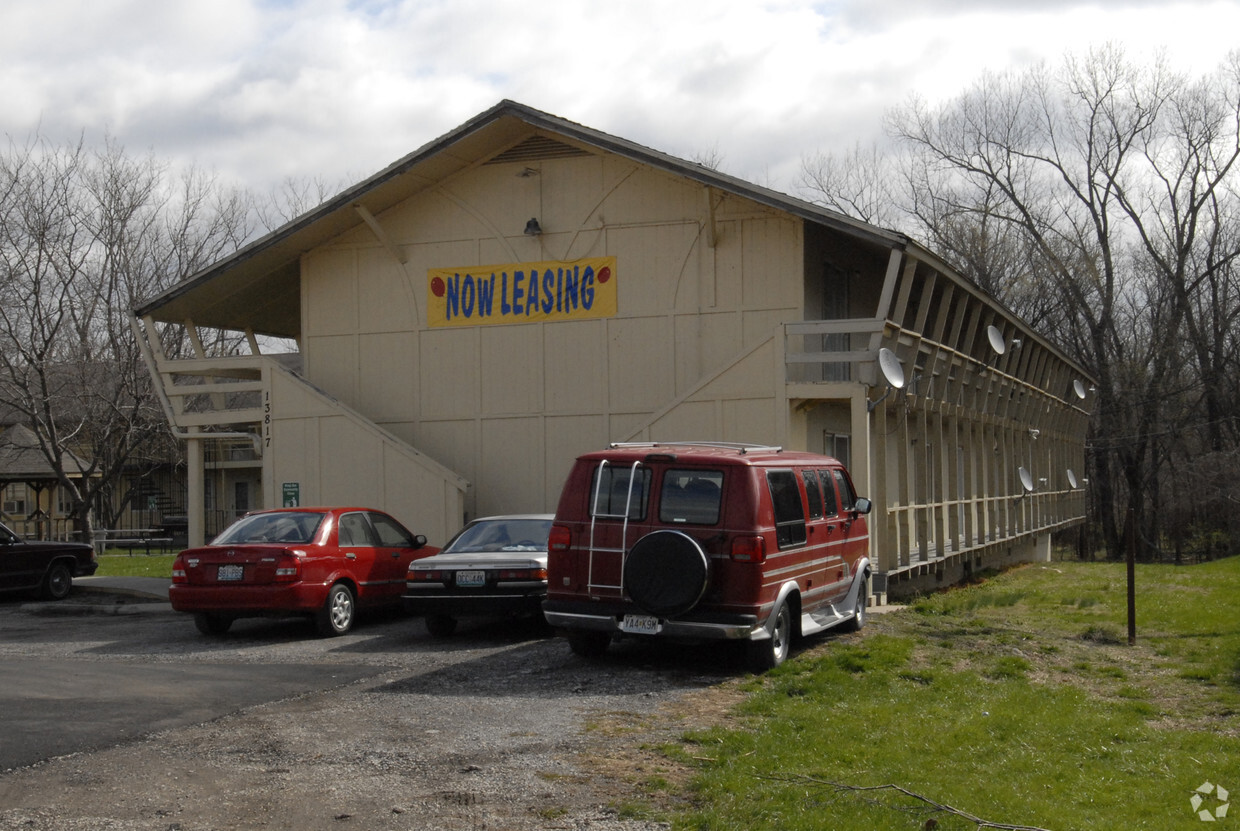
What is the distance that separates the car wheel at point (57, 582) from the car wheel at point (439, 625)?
9110 mm

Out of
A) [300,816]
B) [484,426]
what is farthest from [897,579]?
[300,816]

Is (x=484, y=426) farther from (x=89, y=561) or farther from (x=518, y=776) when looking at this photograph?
(x=518, y=776)

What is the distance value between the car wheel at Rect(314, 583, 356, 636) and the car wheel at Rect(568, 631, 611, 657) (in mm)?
3421

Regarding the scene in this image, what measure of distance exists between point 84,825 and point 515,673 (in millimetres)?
5153

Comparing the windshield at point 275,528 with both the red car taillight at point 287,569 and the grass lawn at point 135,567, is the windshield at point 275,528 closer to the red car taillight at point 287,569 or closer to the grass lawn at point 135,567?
the red car taillight at point 287,569

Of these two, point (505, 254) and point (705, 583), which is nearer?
point (705, 583)

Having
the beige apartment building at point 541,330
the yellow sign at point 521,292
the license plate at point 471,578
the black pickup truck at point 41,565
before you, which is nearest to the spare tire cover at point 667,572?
the license plate at point 471,578

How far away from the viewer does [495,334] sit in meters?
19.7

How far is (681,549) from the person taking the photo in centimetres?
1041

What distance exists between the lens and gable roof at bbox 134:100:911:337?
1725cm

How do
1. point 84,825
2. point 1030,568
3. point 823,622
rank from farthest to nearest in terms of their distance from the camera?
1. point 1030,568
2. point 823,622
3. point 84,825

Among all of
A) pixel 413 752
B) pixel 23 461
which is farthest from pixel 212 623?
pixel 23 461

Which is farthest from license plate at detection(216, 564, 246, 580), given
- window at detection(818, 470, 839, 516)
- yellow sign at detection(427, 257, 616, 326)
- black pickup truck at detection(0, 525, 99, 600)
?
black pickup truck at detection(0, 525, 99, 600)

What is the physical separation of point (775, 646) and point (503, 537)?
14.4 feet
